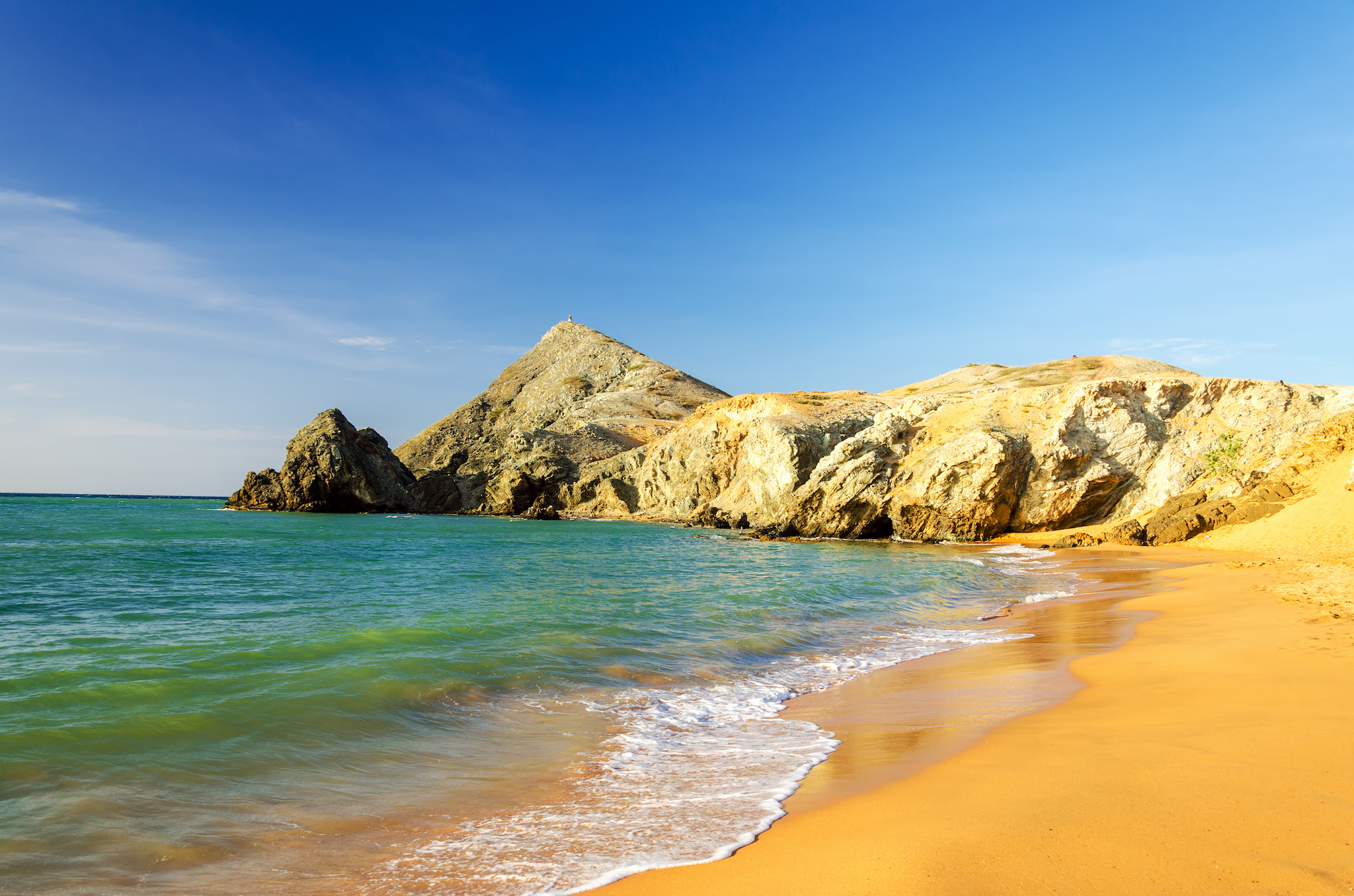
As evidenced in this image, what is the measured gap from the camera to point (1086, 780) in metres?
4.15

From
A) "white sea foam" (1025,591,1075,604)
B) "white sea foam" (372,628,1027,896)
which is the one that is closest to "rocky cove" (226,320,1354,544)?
"white sea foam" (1025,591,1075,604)

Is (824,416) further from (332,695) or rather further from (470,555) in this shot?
(332,695)

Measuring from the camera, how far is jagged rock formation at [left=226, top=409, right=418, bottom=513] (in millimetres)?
67625

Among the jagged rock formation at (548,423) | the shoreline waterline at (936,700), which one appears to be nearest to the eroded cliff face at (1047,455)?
the shoreline waterline at (936,700)

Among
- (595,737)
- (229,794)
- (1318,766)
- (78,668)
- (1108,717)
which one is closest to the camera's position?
(1318,766)

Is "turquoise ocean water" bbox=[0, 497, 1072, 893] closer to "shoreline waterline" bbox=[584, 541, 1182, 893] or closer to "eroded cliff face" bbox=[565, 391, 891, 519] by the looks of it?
"shoreline waterline" bbox=[584, 541, 1182, 893]

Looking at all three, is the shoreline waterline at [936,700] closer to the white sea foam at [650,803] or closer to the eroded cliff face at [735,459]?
the white sea foam at [650,803]

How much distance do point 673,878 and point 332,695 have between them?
5.11m

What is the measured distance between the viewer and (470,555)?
26.5 metres

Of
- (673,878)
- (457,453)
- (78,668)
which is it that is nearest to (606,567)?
(78,668)

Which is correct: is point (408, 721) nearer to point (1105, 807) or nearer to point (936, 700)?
point (936, 700)

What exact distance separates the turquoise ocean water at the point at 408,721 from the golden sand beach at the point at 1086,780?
0.55 meters

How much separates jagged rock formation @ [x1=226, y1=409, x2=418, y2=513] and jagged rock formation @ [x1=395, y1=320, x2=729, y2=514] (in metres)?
9.69

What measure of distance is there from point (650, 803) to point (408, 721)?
3.15 meters
